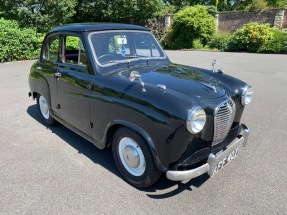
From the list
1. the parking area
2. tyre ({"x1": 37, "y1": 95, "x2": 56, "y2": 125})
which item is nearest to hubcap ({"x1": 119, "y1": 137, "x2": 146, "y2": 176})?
the parking area

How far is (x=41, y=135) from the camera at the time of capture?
14.3ft

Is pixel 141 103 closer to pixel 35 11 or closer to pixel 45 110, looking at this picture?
pixel 45 110

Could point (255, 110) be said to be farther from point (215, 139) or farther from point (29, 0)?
point (29, 0)

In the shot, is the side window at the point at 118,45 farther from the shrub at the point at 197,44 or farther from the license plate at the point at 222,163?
the shrub at the point at 197,44

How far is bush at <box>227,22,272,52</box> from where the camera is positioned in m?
16.9

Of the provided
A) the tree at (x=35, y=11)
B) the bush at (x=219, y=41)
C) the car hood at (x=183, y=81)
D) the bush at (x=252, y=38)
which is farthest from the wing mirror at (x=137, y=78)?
the bush at (x=219, y=41)

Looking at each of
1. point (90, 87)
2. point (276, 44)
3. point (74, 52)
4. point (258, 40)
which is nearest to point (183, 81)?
point (90, 87)

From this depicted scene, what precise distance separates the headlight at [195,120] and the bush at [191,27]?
18519 mm

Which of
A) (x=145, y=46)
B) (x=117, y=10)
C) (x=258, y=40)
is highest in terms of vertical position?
(x=117, y=10)

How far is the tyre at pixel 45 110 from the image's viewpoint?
181 inches

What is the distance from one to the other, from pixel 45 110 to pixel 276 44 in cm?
1602

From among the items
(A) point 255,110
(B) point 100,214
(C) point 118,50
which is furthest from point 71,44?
(A) point 255,110

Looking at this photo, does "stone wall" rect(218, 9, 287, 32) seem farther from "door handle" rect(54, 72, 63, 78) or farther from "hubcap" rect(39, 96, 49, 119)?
"door handle" rect(54, 72, 63, 78)

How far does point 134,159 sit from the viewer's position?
2.83m
